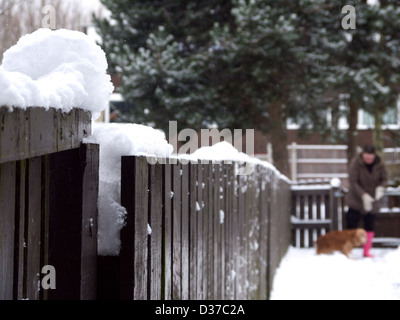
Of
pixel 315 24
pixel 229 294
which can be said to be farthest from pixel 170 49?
pixel 229 294

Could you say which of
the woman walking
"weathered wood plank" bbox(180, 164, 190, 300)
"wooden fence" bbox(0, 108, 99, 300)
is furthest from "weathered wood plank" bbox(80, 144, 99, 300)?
the woman walking

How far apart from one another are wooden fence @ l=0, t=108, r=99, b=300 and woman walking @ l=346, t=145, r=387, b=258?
26.7ft

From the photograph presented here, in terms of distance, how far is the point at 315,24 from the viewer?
43.5 ft

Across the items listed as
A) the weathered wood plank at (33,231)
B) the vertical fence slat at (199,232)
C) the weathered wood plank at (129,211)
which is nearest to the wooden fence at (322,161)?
the vertical fence slat at (199,232)

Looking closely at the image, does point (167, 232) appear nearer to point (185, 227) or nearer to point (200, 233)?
point (185, 227)

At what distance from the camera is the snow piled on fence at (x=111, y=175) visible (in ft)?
5.34

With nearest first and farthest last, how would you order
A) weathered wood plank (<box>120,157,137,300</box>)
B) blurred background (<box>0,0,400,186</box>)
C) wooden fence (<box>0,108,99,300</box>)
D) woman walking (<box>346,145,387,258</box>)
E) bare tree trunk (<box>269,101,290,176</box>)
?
wooden fence (<box>0,108,99,300</box>)
weathered wood plank (<box>120,157,137,300</box>)
woman walking (<box>346,145,387,258</box>)
blurred background (<box>0,0,400,186</box>)
bare tree trunk (<box>269,101,290,176</box>)

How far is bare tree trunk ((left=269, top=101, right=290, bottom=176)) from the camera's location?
14422 mm

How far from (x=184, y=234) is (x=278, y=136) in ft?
41.7

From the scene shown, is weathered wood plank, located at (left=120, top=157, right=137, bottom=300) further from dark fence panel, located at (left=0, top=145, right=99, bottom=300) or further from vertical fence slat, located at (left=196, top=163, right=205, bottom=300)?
vertical fence slat, located at (left=196, top=163, right=205, bottom=300)

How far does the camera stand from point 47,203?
1395mm

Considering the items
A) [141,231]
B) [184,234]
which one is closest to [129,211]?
[141,231]

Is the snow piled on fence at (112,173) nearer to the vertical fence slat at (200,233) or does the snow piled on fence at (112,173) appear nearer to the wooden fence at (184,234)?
the wooden fence at (184,234)
